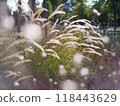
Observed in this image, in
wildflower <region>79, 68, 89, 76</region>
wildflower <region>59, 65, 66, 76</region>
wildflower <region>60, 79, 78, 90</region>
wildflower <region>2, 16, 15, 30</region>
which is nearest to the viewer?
wildflower <region>59, 65, 66, 76</region>

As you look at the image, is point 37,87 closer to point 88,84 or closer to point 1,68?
point 1,68

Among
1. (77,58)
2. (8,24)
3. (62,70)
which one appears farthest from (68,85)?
(8,24)

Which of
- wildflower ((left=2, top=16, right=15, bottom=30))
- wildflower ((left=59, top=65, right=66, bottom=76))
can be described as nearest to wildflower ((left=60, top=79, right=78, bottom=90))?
wildflower ((left=59, top=65, right=66, bottom=76))

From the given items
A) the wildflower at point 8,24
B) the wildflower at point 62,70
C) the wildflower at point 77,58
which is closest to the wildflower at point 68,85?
the wildflower at point 62,70

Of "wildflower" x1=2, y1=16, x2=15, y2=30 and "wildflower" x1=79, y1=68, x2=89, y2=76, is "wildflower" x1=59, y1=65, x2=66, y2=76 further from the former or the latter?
"wildflower" x1=2, y1=16, x2=15, y2=30

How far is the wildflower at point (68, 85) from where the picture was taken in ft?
7.48

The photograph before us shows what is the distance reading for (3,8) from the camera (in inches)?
144

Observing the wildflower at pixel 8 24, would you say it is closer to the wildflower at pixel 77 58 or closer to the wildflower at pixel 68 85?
the wildflower at pixel 77 58

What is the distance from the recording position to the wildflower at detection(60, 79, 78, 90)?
7.48ft

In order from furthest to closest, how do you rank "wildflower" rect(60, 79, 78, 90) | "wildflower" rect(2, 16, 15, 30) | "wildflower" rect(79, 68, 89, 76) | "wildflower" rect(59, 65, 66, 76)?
"wildflower" rect(2, 16, 15, 30), "wildflower" rect(79, 68, 89, 76), "wildflower" rect(60, 79, 78, 90), "wildflower" rect(59, 65, 66, 76)

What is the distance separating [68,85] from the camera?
2301mm

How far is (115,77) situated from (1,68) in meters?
1.64

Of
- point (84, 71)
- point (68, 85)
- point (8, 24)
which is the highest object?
point (8, 24)

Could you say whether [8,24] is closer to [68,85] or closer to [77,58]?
[77,58]
